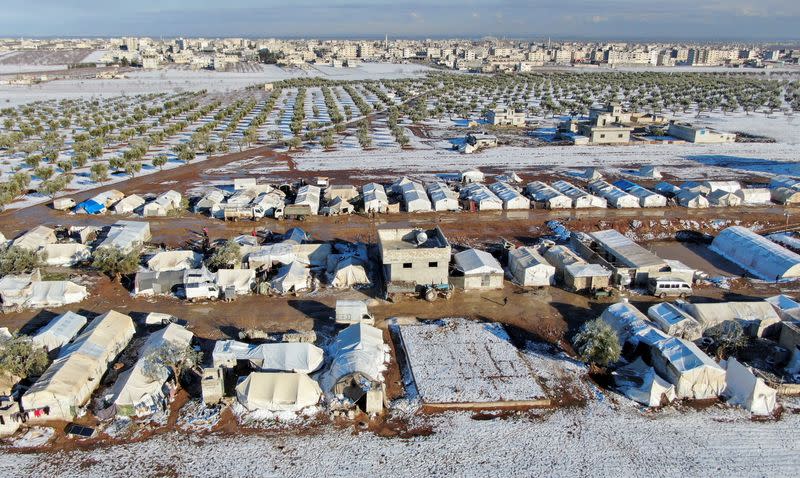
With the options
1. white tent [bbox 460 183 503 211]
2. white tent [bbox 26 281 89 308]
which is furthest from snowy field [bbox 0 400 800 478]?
white tent [bbox 460 183 503 211]

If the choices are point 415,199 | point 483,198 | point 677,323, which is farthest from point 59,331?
point 483,198

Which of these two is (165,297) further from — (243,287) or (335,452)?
(335,452)

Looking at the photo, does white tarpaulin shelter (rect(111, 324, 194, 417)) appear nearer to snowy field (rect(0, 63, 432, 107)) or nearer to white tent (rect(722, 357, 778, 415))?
white tent (rect(722, 357, 778, 415))

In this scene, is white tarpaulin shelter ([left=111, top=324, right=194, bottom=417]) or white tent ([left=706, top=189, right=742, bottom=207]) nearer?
white tarpaulin shelter ([left=111, top=324, right=194, bottom=417])

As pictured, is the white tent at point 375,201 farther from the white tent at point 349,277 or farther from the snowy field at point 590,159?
the white tent at point 349,277

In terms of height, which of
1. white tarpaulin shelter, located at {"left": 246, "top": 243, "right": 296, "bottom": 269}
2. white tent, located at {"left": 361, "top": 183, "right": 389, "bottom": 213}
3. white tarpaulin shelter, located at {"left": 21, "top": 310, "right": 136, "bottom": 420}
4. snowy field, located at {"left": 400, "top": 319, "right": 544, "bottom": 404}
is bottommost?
snowy field, located at {"left": 400, "top": 319, "right": 544, "bottom": 404}

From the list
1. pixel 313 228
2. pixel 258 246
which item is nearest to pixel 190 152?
pixel 313 228

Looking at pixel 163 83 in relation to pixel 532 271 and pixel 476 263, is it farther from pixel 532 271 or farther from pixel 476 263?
pixel 532 271
